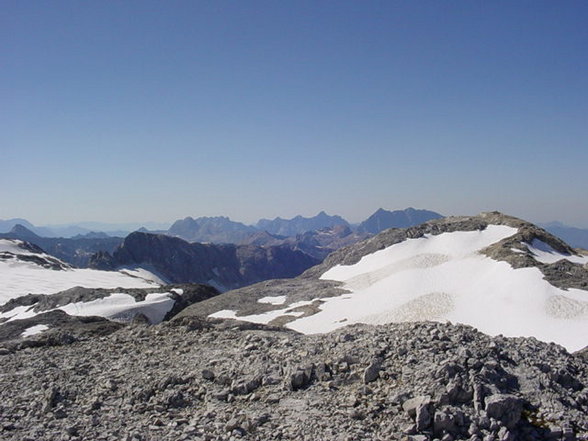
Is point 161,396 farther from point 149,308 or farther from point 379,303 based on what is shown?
point 149,308

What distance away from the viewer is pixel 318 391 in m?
13.9

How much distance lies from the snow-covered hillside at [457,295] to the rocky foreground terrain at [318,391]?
2506cm

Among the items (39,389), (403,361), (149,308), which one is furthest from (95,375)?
(149,308)

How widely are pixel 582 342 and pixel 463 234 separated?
40485 mm

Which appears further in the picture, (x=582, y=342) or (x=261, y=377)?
(x=582, y=342)

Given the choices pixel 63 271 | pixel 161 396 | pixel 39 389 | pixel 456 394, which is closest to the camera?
pixel 456 394

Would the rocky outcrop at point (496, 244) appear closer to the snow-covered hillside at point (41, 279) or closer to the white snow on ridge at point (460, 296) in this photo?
the white snow on ridge at point (460, 296)

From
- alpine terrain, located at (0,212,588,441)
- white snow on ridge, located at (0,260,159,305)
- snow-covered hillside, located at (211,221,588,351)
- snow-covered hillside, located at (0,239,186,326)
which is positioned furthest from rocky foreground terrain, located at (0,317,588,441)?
white snow on ridge, located at (0,260,159,305)

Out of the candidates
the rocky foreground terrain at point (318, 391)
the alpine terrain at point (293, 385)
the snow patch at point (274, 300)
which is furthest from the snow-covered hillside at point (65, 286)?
the rocky foreground terrain at point (318, 391)

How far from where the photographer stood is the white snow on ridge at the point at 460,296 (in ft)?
134

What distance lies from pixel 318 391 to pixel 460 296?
1651 inches

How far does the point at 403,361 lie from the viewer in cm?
1450

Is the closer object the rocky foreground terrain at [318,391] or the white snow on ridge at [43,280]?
the rocky foreground terrain at [318,391]

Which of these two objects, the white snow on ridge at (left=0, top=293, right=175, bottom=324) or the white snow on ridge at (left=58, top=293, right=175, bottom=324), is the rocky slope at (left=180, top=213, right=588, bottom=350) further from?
the white snow on ridge at (left=0, top=293, right=175, bottom=324)
